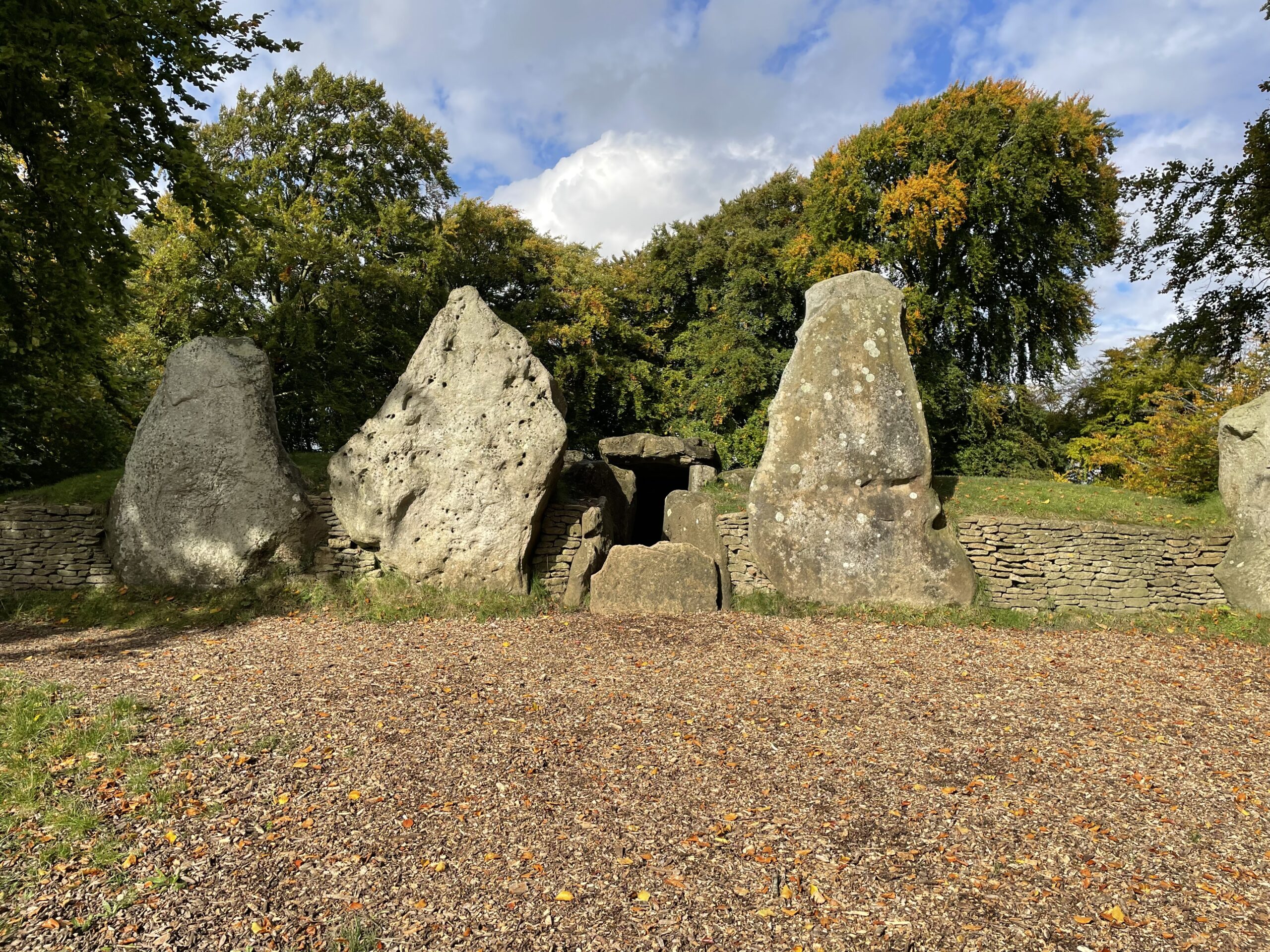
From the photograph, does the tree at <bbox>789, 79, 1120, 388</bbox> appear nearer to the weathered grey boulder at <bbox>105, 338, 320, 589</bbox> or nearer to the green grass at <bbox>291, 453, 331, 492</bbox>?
the green grass at <bbox>291, 453, 331, 492</bbox>

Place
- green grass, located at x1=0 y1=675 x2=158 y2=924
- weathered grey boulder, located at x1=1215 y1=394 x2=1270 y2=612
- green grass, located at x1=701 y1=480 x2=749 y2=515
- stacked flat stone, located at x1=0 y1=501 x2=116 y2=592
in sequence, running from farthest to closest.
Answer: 1. green grass, located at x1=701 y1=480 x2=749 y2=515
2. weathered grey boulder, located at x1=1215 y1=394 x2=1270 y2=612
3. stacked flat stone, located at x1=0 y1=501 x2=116 y2=592
4. green grass, located at x1=0 y1=675 x2=158 y2=924

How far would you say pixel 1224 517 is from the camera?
11039 millimetres

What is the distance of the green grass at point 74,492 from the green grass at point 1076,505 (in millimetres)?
12950

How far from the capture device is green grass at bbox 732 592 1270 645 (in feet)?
32.9

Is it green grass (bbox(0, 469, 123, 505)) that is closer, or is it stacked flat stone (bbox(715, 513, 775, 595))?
green grass (bbox(0, 469, 123, 505))

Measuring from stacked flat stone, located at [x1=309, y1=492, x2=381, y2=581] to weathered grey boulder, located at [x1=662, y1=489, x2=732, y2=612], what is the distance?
4.50 meters

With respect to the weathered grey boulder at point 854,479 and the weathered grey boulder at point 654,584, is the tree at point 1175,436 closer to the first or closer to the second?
the weathered grey boulder at point 854,479

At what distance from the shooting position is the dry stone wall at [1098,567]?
10.6m

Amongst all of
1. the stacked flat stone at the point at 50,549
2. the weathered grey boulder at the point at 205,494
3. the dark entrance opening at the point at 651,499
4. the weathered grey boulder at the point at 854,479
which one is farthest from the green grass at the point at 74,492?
Answer: the dark entrance opening at the point at 651,499

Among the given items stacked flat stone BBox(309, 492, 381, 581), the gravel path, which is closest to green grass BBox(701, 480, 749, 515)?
the gravel path

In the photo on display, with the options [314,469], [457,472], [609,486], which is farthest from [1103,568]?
[314,469]

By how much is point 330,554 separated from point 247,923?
24.9 feet

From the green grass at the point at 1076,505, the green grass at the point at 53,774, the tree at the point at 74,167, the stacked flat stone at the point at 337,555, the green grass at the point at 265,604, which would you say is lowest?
the green grass at the point at 53,774

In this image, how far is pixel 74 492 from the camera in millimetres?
10945
